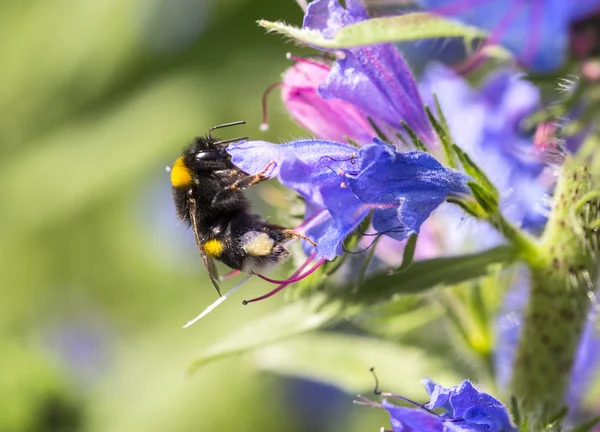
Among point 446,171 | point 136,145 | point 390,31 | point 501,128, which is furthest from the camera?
point 136,145

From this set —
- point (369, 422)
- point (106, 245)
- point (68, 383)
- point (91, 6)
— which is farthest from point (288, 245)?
point (106, 245)

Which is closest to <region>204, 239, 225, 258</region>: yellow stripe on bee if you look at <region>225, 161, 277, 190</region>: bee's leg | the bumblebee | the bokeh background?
the bumblebee

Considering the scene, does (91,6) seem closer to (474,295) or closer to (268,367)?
(268,367)

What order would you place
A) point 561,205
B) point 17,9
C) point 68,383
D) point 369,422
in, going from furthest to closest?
1. point 17,9
2. point 369,422
3. point 68,383
4. point 561,205

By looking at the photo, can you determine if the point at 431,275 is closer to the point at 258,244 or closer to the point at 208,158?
the point at 258,244

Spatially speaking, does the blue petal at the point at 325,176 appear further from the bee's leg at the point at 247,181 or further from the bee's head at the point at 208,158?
the bee's head at the point at 208,158

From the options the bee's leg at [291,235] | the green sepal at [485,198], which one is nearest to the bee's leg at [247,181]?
the bee's leg at [291,235]

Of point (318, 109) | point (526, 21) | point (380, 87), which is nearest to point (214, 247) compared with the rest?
point (318, 109)
